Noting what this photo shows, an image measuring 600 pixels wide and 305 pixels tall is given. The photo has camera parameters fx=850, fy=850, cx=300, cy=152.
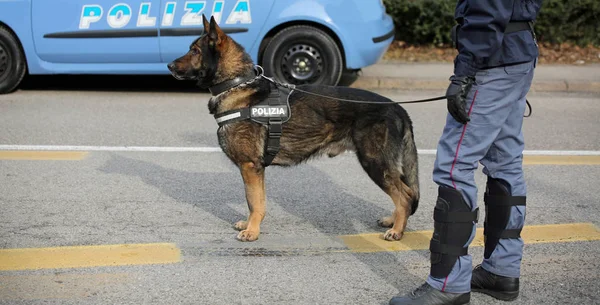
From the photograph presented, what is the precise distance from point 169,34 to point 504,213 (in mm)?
6169

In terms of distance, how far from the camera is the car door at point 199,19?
9562 millimetres

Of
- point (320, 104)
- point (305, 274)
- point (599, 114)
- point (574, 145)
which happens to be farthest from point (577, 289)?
point (599, 114)

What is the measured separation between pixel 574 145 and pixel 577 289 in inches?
151

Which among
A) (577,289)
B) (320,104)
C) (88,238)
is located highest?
(320,104)

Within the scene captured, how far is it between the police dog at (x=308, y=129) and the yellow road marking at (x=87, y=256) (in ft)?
1.78

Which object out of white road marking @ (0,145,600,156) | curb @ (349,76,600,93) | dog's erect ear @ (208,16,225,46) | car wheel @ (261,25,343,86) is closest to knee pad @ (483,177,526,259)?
dog's erect ear @ (208,16,225,46)

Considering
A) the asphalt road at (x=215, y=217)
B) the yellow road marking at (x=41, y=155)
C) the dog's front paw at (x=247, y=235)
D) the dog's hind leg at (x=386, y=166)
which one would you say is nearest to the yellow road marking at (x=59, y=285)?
the asphalt road at (x=215, y=217)

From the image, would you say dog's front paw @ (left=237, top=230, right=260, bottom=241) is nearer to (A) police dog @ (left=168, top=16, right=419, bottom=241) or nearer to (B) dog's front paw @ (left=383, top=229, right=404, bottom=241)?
(A) police dog @ (left=168, top=16, right=419, bottom=241)

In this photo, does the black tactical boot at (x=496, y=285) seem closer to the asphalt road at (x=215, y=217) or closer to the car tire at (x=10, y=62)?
the asphalt road at (x=215, y=217)

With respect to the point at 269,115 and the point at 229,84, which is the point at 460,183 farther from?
the point at 229,84

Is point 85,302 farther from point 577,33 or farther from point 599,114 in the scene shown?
point 577,33

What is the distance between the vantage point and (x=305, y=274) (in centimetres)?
460

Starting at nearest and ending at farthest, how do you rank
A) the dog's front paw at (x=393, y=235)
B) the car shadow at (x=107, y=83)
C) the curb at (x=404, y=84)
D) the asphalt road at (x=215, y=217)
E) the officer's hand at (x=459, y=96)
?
the officer's hand at (x=459, y=96)
the asphalt road at (x=215, y=217)
the dog's front paw at (x=393, y=235)
the car shadow at (x=107, y=83)
the curb at (x=404, y=84)

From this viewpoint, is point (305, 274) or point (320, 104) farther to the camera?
point (320, 104)
